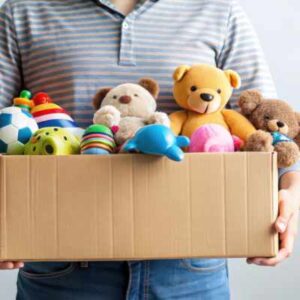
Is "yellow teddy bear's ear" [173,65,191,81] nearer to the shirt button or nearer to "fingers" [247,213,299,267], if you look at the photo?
the shirt button

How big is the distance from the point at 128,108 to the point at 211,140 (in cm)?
13

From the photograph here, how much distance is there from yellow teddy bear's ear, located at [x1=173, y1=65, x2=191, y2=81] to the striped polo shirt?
0.16ft

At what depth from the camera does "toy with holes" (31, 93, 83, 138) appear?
2.36ft

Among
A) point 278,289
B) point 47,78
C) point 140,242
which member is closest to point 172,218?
point 140,242

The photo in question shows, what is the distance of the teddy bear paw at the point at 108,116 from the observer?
2.26 feet

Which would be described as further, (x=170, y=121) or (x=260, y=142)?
(x=170, y=121)

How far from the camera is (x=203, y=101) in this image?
2.42 ft

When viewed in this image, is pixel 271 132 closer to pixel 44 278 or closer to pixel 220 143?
pixel 220 143

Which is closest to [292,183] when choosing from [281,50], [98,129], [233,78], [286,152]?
[286,152]

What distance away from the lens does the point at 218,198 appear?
61cm

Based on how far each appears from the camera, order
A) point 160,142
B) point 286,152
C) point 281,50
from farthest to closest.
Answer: point 281,50, point 286,152, point 160,142

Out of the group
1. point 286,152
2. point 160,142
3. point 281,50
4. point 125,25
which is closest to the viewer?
point 160,142

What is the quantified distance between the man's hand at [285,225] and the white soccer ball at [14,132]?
0.31 meters

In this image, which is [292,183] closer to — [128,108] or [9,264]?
[128,108]
